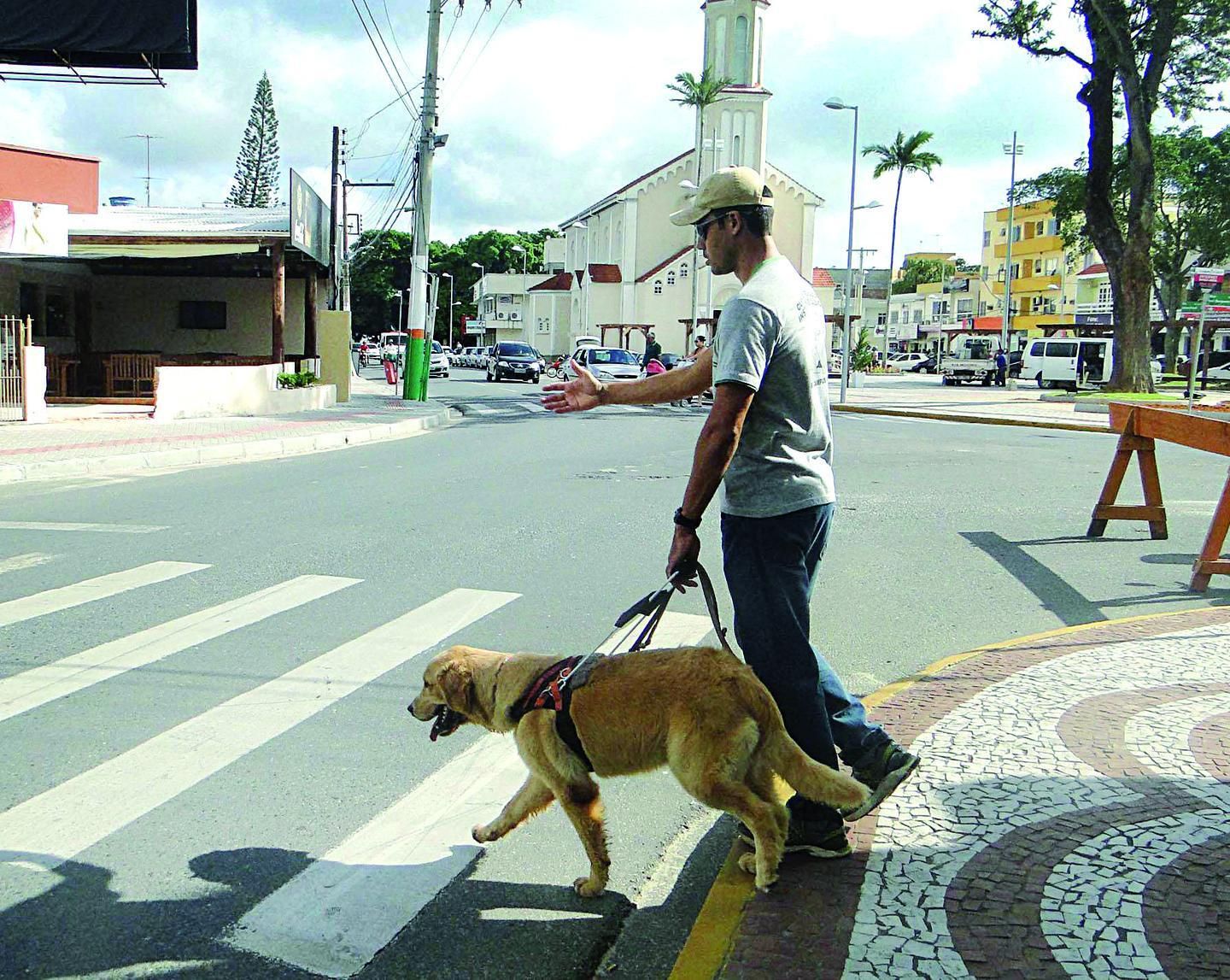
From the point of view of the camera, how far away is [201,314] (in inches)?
1176

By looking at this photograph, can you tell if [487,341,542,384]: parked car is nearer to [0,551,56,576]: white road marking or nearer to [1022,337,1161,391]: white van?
[1022,337,1161,391]: white van

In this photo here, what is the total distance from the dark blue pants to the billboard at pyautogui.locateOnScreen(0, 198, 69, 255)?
68.2 feet

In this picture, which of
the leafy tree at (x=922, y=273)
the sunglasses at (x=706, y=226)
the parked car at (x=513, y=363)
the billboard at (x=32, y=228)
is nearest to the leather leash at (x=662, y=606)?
the sunglasses at (x=706, y=226)

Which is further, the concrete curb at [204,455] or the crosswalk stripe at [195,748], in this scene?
the concrete curb at [204,455]

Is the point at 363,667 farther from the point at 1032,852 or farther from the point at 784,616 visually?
the point at 1032,852

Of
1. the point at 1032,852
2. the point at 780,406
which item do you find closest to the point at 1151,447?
the point at 1032,852

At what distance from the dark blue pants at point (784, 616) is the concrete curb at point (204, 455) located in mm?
11249

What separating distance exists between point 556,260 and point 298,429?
87.8 meters

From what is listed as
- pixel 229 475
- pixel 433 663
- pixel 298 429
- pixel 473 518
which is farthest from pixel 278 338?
pixel 433 663

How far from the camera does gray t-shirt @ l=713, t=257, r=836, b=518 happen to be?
A: 333 cm

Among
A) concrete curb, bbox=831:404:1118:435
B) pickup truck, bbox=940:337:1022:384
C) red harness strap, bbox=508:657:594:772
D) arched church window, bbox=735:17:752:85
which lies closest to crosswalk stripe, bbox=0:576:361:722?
red harness strap, bbox=508:657:594:772

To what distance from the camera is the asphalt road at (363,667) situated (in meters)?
3.22

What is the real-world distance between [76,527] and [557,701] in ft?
24.9

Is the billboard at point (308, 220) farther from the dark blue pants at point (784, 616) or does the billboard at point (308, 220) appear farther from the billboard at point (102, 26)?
the dark blue pants at point (784, 616)
